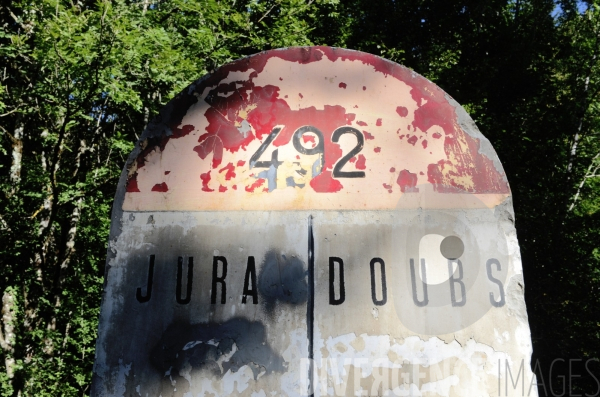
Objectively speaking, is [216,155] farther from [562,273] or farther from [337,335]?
[562,273]

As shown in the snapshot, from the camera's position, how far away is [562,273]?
8.84 m

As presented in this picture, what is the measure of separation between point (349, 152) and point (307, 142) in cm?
17

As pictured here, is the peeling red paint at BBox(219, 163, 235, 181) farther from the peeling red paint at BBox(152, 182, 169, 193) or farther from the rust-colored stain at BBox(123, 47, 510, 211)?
the peeling red paint at BBox(152, 182, 169, 193)

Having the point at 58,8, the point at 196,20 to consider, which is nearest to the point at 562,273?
the point at 196,20

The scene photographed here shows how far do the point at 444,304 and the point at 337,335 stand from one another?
0.39m

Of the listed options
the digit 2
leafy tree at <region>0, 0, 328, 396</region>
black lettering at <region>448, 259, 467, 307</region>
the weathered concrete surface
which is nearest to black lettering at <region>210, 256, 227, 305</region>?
the weathered concrete surface

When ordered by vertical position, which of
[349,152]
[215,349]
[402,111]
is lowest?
[215,349]

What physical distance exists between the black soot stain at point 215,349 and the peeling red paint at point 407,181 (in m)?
0.72

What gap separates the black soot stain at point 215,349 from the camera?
1.58m

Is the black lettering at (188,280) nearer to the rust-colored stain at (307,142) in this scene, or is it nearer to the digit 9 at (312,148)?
the rust-colored stain at (307,142)

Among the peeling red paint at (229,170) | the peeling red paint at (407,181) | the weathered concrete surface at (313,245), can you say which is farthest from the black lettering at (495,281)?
the peeling red paint at (229,170)

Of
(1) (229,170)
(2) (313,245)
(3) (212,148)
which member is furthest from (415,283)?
(3) (212,148)

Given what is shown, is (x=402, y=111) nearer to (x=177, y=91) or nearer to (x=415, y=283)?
(x=415, y=283)

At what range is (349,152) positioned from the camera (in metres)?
1.75
